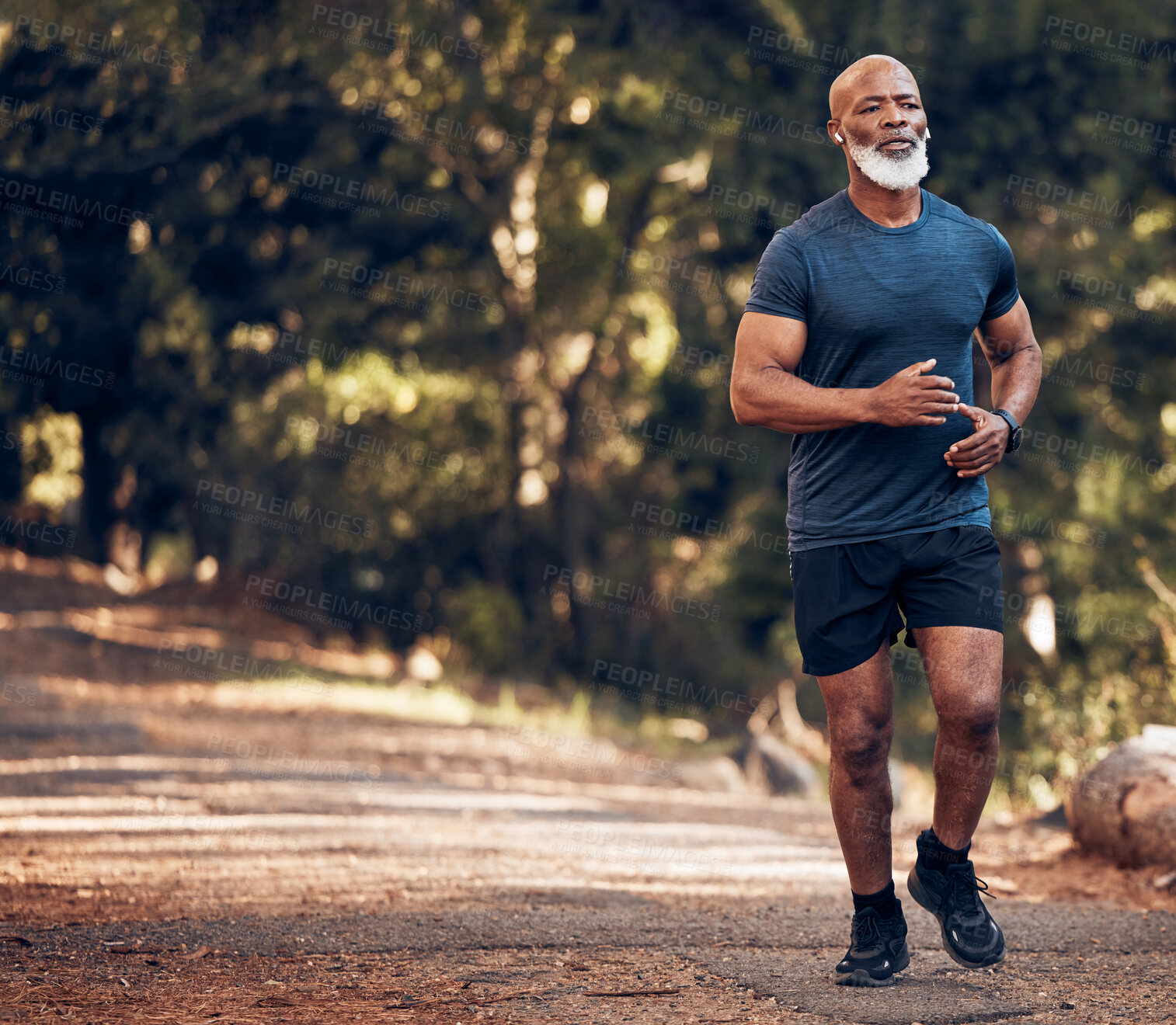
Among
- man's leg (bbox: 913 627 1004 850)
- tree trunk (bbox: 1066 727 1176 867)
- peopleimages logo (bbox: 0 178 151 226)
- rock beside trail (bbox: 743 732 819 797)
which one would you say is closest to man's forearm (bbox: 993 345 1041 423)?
man's leg (bbox: 913 627 1004 850)

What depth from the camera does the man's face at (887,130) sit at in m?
3.75

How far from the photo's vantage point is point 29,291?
14625mm

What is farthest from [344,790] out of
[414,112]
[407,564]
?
[407,564]

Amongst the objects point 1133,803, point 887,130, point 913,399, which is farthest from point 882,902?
point 1133,803

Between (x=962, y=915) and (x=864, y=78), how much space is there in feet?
7.61

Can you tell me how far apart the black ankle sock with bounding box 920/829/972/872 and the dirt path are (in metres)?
0.33

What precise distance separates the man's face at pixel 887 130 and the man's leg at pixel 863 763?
1290 mm

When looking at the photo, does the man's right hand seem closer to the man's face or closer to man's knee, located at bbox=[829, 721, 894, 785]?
the man's face

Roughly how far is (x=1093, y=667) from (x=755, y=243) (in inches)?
232

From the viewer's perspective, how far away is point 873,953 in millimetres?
3764

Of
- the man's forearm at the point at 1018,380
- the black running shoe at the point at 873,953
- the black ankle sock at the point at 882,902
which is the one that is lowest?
the black running shoe at the point at 873,953

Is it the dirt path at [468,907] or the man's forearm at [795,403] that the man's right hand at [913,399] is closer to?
the man's forearm at [795,403]

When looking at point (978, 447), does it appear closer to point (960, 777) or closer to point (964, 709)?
point (964, 709)

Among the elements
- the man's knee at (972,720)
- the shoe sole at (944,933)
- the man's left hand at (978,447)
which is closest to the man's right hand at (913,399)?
the man's left hand at (978,447)
